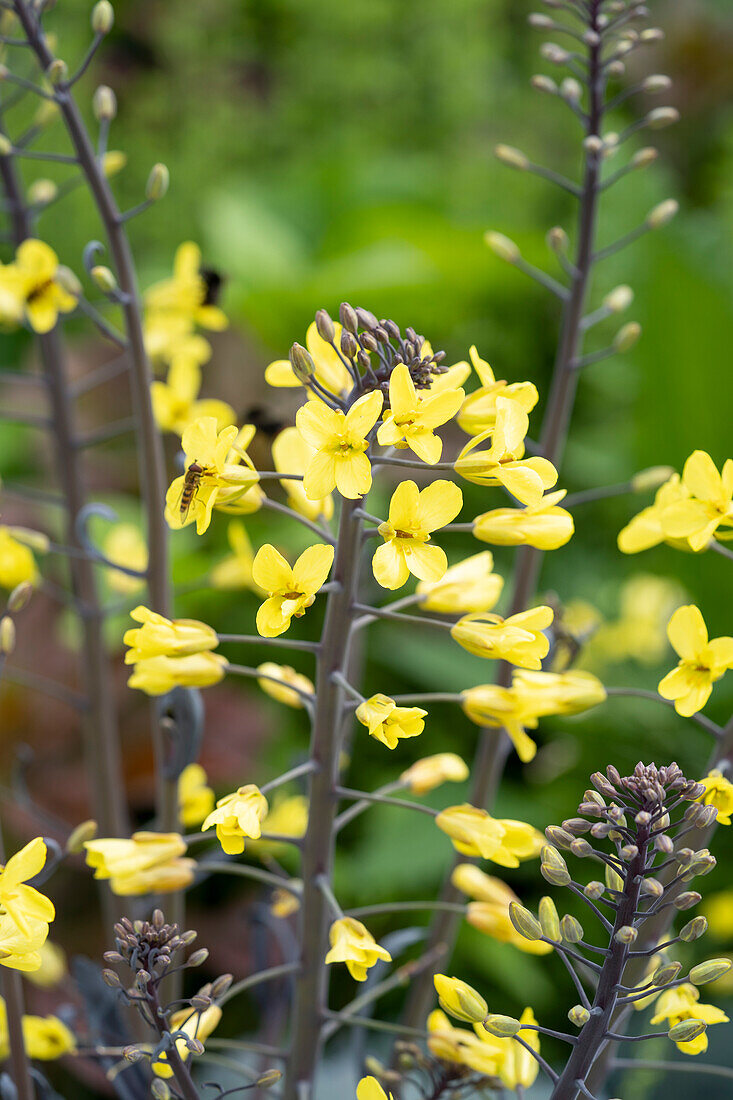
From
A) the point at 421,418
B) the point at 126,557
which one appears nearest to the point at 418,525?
the point at 421,418

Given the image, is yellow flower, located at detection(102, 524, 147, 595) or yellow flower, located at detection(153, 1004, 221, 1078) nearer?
yellow flower, located at detection(153, 1004, 221, 1078)

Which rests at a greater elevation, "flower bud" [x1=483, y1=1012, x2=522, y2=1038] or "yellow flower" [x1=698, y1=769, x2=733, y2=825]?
"yellow flower" [x1=698, y1=769, x2=733, y2=825]

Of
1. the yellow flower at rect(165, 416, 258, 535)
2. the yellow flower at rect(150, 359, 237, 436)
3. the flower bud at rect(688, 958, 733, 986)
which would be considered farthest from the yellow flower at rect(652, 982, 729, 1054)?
the yellow flower at rect(150, 359, 237, 436)

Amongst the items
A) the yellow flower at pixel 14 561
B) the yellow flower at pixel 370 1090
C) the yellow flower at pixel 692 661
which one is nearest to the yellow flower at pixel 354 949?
the yellow flower at pixel 370 1090

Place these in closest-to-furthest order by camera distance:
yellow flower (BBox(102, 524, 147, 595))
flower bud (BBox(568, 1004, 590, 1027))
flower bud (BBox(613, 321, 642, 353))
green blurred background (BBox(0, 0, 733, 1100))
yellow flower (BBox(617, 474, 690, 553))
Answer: flower bud (BBox(568, 1004, 590, 1027))
yellow flower (BBox(617, 474, 690, 553))
flower bud (BBox(613, 321, 642, 353))
yellow flower (BBox(102, 524, 147, 595))
green blurred background (BBox(0, 0, 733, 1100))

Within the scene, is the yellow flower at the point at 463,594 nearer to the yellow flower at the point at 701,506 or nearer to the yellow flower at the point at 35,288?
the yellow flower at the point at 701,506

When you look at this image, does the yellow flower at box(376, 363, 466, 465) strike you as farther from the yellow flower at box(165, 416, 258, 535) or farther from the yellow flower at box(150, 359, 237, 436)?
the yellow flower at box(150, 359, 237, 436)

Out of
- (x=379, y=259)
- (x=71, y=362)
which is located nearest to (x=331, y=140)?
(x=379, y=259)
